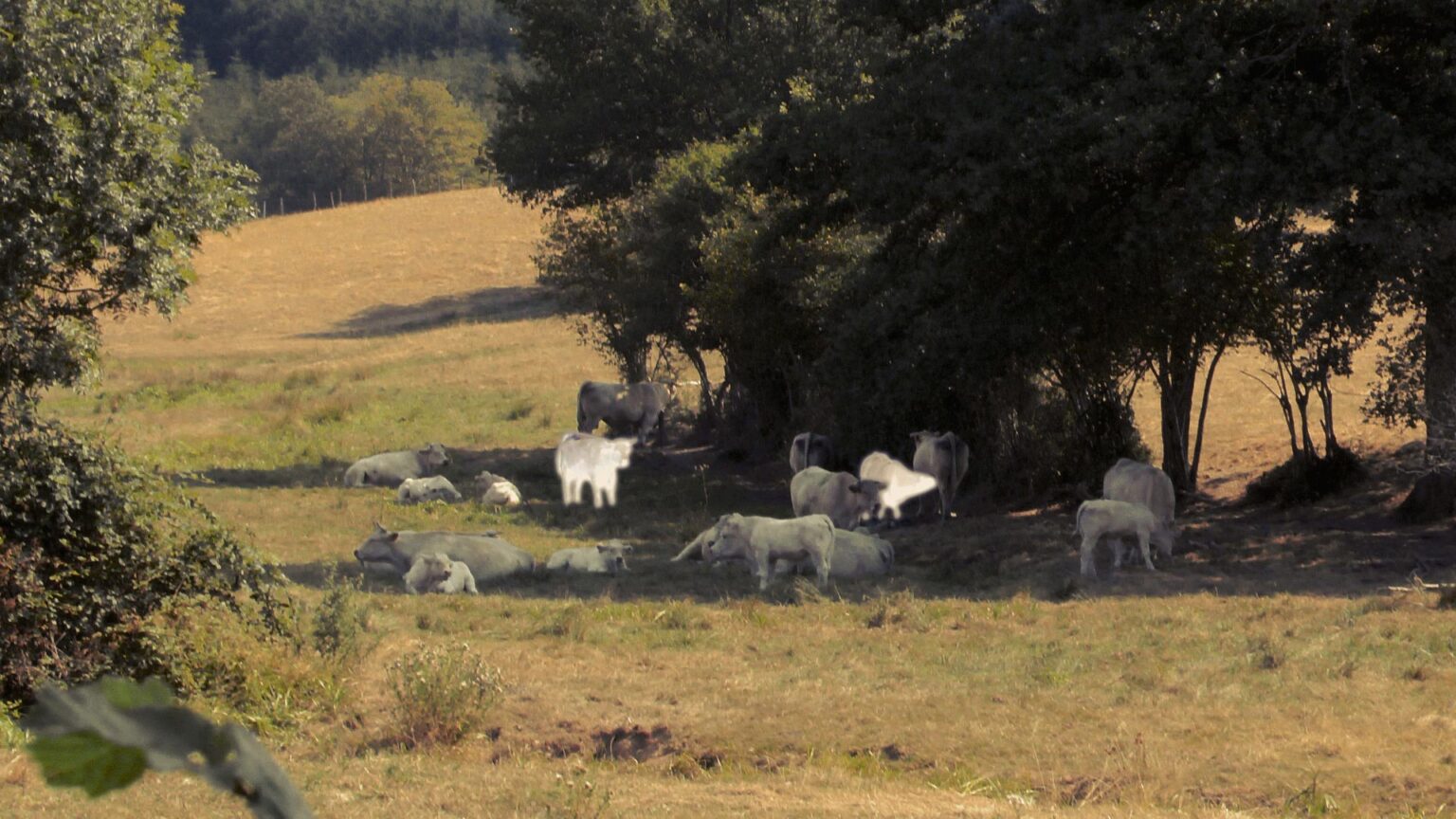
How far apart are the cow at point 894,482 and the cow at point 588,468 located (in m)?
4.70

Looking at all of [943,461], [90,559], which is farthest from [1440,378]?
[90,559]

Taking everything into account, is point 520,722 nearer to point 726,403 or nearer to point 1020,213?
point 1020,213

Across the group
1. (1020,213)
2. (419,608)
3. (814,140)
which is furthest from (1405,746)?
(814,140)

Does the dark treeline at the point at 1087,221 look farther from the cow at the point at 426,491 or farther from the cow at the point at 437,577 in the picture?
the cow at the point at 437,577

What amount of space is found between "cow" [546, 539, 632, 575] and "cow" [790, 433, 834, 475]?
6.91 meters

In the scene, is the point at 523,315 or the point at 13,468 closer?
the point at 13,468

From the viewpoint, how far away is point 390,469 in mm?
23812

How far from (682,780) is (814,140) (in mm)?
10965

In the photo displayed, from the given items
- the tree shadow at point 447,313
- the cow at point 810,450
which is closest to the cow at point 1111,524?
the cow at point 810,450

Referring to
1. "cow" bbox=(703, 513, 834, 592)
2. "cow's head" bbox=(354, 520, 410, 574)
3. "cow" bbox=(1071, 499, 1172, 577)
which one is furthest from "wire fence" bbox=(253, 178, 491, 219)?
"cow" bbox=(1071, 499, 1172, 577)

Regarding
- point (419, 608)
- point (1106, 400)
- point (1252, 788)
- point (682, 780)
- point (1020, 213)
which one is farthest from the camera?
point (1106, 400)

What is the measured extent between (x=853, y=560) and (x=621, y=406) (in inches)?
559

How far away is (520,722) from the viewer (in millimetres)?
9828

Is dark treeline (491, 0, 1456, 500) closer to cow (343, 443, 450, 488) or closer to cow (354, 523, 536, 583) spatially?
cow (343, 443, 450, 488)
